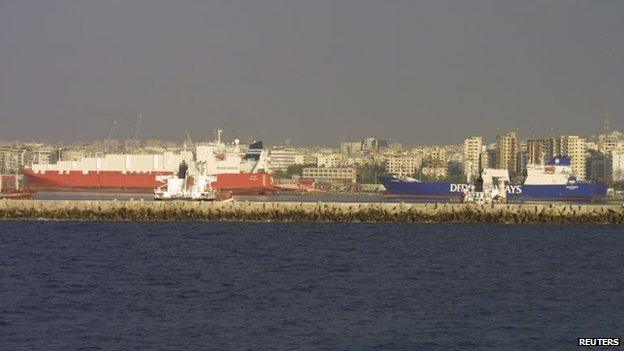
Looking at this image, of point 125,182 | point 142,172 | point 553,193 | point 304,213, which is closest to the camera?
point 304,213

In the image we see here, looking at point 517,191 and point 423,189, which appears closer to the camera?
point 517,191

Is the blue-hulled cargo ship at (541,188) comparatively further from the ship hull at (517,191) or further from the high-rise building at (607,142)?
the high-rise building at (607,142)

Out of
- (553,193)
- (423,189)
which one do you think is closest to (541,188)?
(553,193)

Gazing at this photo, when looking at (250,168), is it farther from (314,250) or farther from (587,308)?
(587,308)

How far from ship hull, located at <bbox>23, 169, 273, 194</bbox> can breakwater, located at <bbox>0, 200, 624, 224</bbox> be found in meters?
43.6

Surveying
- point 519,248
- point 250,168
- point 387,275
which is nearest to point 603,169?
point 250,168

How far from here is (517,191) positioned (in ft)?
283

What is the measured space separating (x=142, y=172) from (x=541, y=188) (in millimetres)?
35713

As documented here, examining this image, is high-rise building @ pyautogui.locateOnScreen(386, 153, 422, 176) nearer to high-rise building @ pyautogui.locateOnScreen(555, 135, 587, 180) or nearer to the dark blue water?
high-rise building @ pyautogui.locateOnScreen(555, 135, 587, 180)

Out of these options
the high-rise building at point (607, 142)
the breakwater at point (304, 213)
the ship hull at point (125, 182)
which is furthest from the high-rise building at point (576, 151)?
the breakwater at point (304, 213)

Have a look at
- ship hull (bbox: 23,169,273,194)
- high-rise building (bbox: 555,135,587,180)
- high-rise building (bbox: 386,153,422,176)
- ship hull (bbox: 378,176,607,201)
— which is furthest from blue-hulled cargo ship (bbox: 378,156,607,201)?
high-rise building (bbox: 386,153,422,176)

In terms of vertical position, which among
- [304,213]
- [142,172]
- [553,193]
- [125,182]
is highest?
[142,172]

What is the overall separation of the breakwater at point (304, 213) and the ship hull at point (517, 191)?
33119 mm

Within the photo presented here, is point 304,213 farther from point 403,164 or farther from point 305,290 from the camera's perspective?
point 403,164
